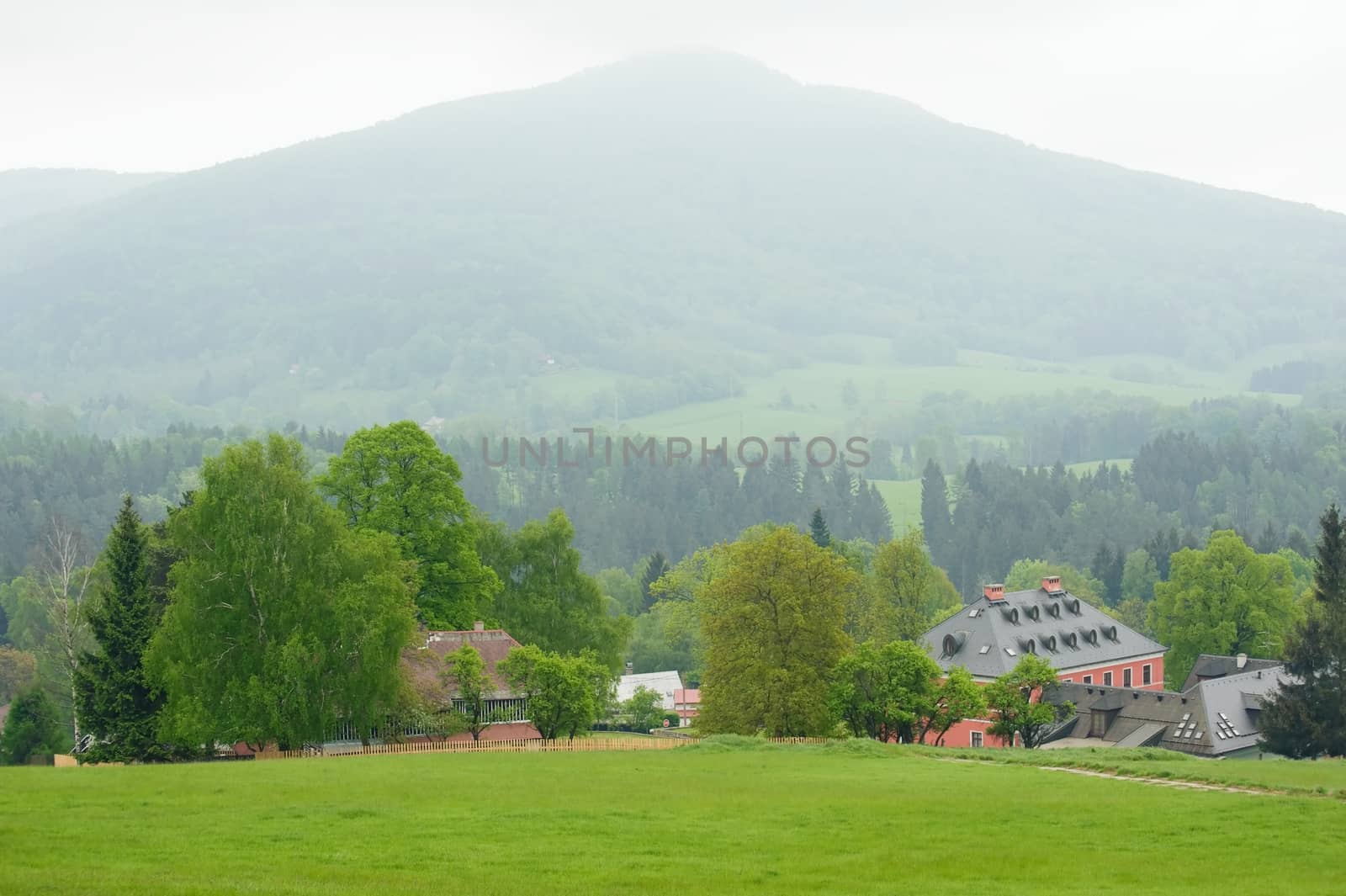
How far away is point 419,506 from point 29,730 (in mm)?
19139

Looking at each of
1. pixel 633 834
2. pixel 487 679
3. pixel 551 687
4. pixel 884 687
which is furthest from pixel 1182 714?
pixel 633 834

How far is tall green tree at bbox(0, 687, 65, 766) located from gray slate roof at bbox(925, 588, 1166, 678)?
45.3 meters

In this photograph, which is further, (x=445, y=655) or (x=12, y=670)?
(x=12, y=670)

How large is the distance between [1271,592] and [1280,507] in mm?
111438

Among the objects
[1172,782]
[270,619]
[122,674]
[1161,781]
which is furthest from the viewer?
[122,674]

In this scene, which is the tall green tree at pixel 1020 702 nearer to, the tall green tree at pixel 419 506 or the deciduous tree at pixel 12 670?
the tall green tree at pixel 419 506

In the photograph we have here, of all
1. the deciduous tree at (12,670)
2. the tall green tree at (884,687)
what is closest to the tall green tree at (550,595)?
the tall green tree at (884,687)

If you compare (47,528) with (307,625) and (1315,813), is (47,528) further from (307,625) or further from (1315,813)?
(1315,813)

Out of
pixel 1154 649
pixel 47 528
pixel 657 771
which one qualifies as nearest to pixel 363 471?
pixel 657 771

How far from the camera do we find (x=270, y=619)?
46.9 m

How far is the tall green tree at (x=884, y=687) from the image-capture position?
2174 inches

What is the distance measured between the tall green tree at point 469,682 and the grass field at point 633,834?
13.0 meters

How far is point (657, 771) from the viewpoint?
39.4 meters

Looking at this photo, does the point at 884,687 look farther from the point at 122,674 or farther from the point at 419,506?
the point at 122,674
